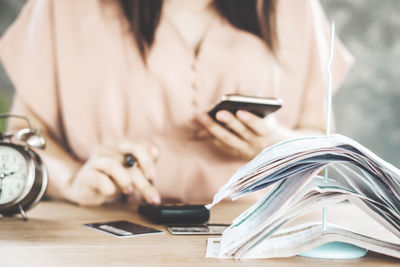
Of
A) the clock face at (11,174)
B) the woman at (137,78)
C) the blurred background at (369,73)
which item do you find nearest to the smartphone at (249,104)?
the woman at (137,78)

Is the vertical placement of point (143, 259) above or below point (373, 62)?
below

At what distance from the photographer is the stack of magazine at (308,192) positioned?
0.64 metres

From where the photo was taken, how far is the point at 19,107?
1498mm

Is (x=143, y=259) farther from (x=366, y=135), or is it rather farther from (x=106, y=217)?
(x=366, y=135)

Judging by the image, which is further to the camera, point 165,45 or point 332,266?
point 165,45

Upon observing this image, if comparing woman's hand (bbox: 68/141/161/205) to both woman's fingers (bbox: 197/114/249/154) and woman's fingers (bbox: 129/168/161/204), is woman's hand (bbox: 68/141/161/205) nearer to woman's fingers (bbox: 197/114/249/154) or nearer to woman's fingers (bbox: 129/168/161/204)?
woman's fingers (bbox: 129/168/161/204)

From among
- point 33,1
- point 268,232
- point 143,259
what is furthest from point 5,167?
point 33,1

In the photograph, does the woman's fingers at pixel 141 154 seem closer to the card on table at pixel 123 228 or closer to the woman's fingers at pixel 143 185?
the woman's fingers at pixel 143 185

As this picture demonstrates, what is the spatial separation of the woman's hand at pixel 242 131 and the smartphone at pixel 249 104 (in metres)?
0.02

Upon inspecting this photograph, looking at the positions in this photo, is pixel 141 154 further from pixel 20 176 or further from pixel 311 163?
pixel 311 163

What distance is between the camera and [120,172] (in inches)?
42.2

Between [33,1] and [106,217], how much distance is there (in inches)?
35.3

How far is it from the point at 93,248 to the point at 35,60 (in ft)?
3.15

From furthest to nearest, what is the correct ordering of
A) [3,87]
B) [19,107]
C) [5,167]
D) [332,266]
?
[3,87], [19,107], [5,167], [332,266]
